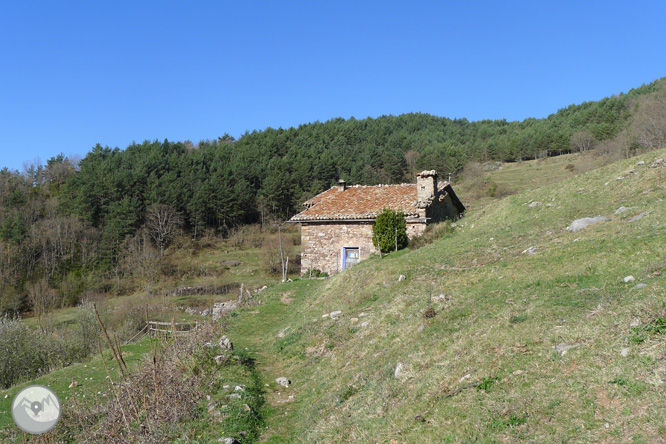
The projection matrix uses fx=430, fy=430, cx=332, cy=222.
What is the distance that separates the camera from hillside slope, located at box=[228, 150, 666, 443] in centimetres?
450

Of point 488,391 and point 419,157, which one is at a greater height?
point 419,157

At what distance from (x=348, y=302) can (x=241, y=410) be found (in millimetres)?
5979

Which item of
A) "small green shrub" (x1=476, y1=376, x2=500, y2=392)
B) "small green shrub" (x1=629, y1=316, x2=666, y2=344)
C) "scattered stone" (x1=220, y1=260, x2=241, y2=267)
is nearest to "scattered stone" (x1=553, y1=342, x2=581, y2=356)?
"small green shrub" (x1=629, y1=316, x2=666, y2=344)

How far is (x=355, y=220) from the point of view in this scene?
2244 centimetres

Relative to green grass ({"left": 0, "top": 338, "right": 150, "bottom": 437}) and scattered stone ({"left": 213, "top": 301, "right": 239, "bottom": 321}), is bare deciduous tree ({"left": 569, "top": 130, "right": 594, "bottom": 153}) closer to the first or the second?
scattered stone ({"left": 213, "top": 301, "right": 239, "bottom": 321})

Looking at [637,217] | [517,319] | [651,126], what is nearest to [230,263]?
[637,217]

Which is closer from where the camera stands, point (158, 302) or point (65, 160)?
point (158, 302)

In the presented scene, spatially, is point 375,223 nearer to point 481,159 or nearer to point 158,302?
point 158,302

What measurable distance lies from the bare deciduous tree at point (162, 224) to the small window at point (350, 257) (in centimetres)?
4250

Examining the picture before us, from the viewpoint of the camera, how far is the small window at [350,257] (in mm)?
22453

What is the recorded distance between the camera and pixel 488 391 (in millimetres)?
5168

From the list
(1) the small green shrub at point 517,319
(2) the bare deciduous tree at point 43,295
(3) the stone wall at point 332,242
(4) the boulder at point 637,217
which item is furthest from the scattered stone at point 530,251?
(2) the bare deciduous tree at point 43,295

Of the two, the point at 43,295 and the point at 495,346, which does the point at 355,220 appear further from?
the point at 43,295

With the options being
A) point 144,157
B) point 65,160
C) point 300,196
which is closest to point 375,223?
point 300,196
